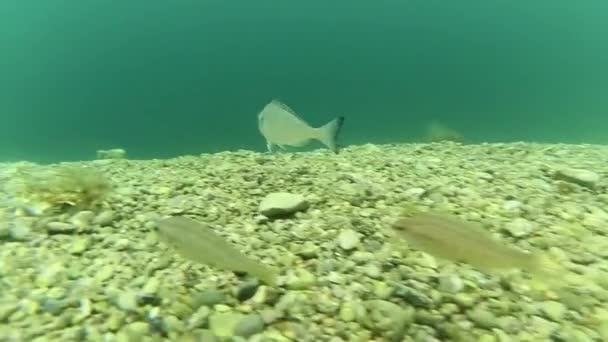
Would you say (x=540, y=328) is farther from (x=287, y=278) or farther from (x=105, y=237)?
(x=105, y=237)

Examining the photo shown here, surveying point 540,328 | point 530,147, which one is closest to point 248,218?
point 540,328

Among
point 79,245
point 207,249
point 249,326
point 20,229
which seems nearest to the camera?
point 249,326

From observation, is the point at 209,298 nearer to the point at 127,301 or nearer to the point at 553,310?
the point at 127,301

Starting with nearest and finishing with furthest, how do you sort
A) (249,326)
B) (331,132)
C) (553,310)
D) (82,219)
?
(249,326), (553,310), (82,219), (331,132)

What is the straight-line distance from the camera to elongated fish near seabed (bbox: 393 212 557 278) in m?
2.38

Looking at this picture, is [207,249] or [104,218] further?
[104,218]

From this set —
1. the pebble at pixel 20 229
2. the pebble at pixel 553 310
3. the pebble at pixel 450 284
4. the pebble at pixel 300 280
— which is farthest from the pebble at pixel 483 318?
the pebble at pixel 20 229

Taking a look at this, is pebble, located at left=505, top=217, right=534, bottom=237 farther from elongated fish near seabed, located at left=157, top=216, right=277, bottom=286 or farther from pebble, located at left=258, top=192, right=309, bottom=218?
elongated fish near seabed, located at left=157, top=216, right=277, bottom=286

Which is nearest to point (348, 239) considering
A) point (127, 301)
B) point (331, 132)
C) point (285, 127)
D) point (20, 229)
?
point (127, 301)

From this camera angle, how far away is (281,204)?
3623mm

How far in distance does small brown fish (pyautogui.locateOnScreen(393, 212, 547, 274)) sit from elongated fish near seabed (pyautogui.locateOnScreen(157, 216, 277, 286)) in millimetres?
832

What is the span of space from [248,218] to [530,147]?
4.66m

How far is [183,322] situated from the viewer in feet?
7.91

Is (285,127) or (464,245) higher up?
(285,127)
